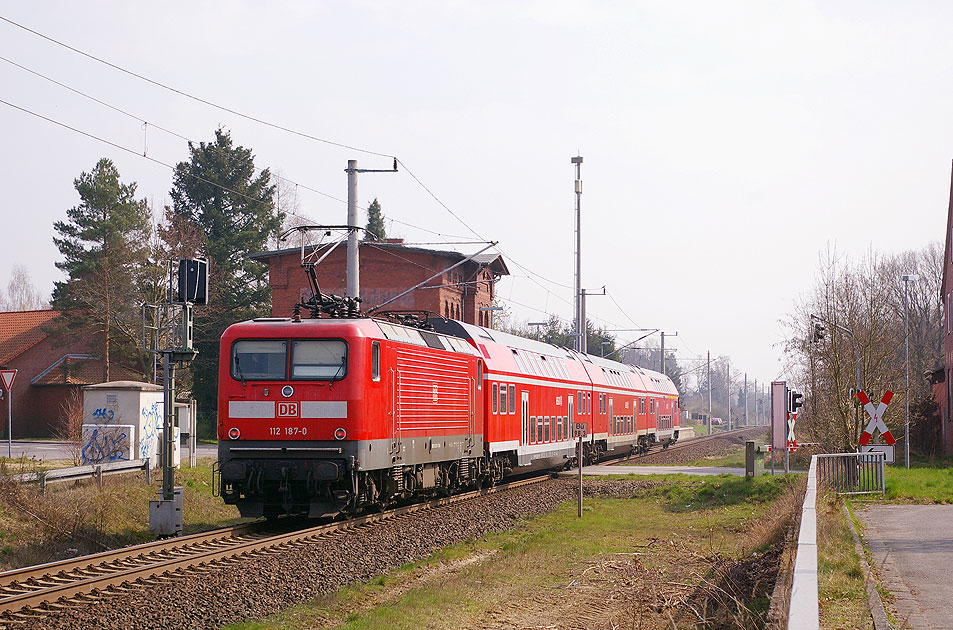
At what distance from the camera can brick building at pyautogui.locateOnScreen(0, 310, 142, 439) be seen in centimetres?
5053

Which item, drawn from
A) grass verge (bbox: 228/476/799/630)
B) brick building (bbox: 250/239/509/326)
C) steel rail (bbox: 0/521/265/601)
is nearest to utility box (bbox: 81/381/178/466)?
steel rail (bbox: 0/521/265/601)

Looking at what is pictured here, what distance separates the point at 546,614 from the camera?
400 inches

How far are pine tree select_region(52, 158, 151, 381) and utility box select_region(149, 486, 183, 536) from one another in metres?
32.4

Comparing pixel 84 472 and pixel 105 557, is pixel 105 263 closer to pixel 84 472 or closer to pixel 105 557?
pixel 84 472

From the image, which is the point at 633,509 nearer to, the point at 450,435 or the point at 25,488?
the point at 450,435

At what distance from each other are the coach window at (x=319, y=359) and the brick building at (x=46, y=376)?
121 feet

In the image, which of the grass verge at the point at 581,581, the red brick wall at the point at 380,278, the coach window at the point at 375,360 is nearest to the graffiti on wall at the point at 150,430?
the coach window at the point at 375,360

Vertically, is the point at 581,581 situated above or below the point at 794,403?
below

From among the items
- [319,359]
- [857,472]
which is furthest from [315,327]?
[857,472]

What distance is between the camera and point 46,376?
5166 cm

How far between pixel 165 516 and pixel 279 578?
4.86 meters

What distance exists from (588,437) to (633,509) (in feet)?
36.6

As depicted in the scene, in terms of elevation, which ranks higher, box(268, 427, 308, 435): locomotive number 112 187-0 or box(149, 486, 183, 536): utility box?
box(268, 427, 308, 435): locomotive number 112 187-0

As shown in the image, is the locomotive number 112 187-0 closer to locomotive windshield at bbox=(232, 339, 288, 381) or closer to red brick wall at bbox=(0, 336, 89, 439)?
locomotive windshield at bbox=(232, 339, 288, 381)
